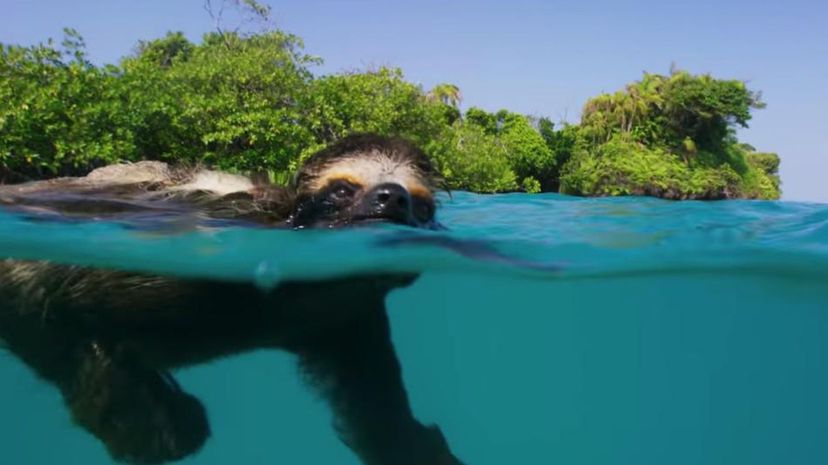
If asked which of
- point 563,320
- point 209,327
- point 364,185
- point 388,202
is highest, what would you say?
point 364,185

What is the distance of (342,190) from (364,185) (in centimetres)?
19

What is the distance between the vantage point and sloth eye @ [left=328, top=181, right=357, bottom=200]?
5.57 m

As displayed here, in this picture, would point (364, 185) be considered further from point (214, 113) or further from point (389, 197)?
point (214, 113)

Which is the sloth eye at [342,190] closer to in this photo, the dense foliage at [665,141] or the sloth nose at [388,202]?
the sloth nose at [388,202]

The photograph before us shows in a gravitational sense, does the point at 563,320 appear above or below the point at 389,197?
below

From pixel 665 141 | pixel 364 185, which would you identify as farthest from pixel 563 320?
pixel 665 141

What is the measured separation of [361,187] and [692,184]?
40323 mm

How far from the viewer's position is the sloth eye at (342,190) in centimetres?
557

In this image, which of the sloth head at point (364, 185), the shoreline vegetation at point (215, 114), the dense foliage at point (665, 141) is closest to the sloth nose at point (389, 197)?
the sloth head at point (364, 185)

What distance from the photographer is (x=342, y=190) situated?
560 centimetres

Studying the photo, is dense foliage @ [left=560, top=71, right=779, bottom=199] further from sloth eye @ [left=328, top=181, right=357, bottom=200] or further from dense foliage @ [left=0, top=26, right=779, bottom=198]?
sloth eye @ [left=328, top=181, right=357, bottom=200]

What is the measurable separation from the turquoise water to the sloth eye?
0.30m

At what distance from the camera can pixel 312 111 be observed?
2248 centimetres

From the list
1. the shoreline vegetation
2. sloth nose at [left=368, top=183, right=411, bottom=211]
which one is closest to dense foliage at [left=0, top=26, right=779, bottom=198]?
the shoreline vegetation
